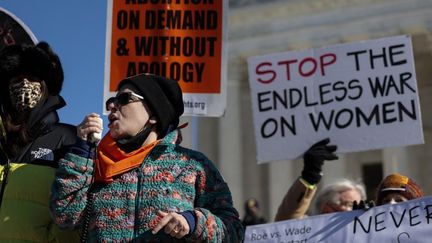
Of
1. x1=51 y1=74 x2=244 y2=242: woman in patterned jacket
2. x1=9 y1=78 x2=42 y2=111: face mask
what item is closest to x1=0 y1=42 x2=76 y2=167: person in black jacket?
x1=9 y1=78 x2=42 y2=111: face mask

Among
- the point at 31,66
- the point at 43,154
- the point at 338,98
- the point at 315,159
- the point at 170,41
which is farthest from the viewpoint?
the point at 338,98

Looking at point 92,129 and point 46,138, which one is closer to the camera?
point 92,129

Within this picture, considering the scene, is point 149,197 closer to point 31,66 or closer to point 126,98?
point 126,98

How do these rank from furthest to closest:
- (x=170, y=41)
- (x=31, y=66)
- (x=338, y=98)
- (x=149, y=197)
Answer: (x=338, y=98), (x=170, y=41), (x=31, y=66), (x=149, y=197)

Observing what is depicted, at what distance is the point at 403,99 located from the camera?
14.6ft

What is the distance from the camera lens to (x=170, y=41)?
14.8ft

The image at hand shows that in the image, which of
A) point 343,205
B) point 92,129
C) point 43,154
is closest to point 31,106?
point 43,154

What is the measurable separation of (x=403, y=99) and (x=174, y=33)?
50.8 inches

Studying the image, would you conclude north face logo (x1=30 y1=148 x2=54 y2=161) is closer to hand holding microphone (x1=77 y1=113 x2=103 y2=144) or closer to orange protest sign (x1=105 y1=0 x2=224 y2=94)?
hand holding microphone (x1=77 y1=113 x2=103 y2=144)

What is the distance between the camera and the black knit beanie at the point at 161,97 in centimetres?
269

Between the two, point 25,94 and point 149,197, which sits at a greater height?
point 25,94

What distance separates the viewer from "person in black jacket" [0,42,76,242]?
2.72 m

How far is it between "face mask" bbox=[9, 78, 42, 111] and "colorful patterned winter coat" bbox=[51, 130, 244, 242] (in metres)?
0.33

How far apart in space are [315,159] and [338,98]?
65 centimetres
